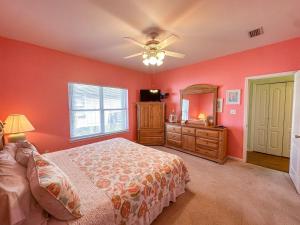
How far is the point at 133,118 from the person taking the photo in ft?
15.5

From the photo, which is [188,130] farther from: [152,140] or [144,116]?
[144,116]

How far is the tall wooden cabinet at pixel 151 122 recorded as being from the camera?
459 cm

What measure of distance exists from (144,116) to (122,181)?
3.18 metres

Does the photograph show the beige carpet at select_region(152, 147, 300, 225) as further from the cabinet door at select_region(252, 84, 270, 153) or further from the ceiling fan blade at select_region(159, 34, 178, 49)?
the ceiling fan blade at select_region(159, 34, 178, 49)

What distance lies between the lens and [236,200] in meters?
2.04

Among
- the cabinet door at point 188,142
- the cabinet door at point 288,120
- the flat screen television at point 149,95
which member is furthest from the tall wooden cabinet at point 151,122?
the cabinet door at point 288,120

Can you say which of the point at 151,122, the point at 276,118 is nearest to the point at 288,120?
the point at 276,118

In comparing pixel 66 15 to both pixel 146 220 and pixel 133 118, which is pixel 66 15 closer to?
pixel 146 220

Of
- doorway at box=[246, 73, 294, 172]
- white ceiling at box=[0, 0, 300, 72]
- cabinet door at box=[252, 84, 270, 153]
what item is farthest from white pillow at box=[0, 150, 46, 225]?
cabinet door at box=[252, 84, 270, 153]

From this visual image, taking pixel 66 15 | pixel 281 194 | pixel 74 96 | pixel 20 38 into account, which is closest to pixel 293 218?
pixel 281 194

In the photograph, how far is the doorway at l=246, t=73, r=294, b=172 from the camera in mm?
3594

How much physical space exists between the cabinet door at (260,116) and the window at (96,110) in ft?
12.8

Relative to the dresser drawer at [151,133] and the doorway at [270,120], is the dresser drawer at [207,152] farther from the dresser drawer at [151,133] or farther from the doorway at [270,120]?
the dresser drawer at [151,133]

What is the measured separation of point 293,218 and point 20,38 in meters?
4.96
